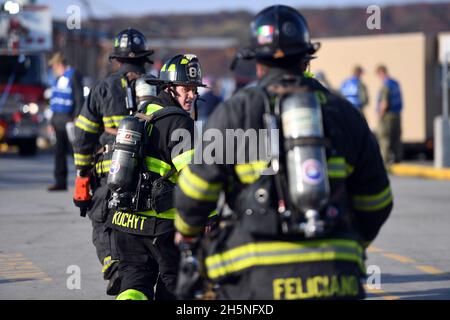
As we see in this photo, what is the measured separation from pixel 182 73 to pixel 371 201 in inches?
95.8

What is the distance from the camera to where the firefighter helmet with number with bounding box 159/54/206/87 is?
6895mm

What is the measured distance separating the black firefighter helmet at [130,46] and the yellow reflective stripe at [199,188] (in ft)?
12.7

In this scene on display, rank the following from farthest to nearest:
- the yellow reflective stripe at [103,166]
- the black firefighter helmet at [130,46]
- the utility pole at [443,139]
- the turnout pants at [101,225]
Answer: the utility pole at [443,139] → the black firefighter helmet at [130,46] → the yellow reflective stripe at [103,166] → the turnout pants at [101,225]

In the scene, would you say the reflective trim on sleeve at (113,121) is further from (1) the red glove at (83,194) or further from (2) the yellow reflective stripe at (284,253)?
(2) the yellow reflective stripe at (284,253)

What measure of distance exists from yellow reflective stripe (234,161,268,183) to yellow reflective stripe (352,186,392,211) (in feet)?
1.73

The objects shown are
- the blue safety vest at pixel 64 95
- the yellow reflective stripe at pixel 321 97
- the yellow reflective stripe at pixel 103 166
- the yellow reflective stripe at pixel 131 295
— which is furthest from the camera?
the blue safety vest at pixel 64 95

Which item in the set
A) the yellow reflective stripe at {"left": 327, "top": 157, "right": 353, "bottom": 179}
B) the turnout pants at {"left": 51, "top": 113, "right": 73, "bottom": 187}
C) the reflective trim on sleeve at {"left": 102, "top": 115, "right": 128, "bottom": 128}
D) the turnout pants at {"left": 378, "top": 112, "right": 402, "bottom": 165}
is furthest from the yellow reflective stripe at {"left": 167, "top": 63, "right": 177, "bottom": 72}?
the turnout pants at {"left": 378, "top": 112, "right": 402, "bottom": 165}

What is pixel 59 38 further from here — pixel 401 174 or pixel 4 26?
pixel 401 174

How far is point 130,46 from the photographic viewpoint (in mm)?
8438

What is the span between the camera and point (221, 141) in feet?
15.0

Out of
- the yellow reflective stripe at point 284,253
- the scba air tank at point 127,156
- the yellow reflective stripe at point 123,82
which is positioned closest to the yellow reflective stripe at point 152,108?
the scba air tank at point 127,156

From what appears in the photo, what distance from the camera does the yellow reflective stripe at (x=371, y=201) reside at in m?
4.80

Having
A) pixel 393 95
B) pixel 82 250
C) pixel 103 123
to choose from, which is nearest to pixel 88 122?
pixel 103 123

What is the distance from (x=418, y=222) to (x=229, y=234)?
27.8 feet
